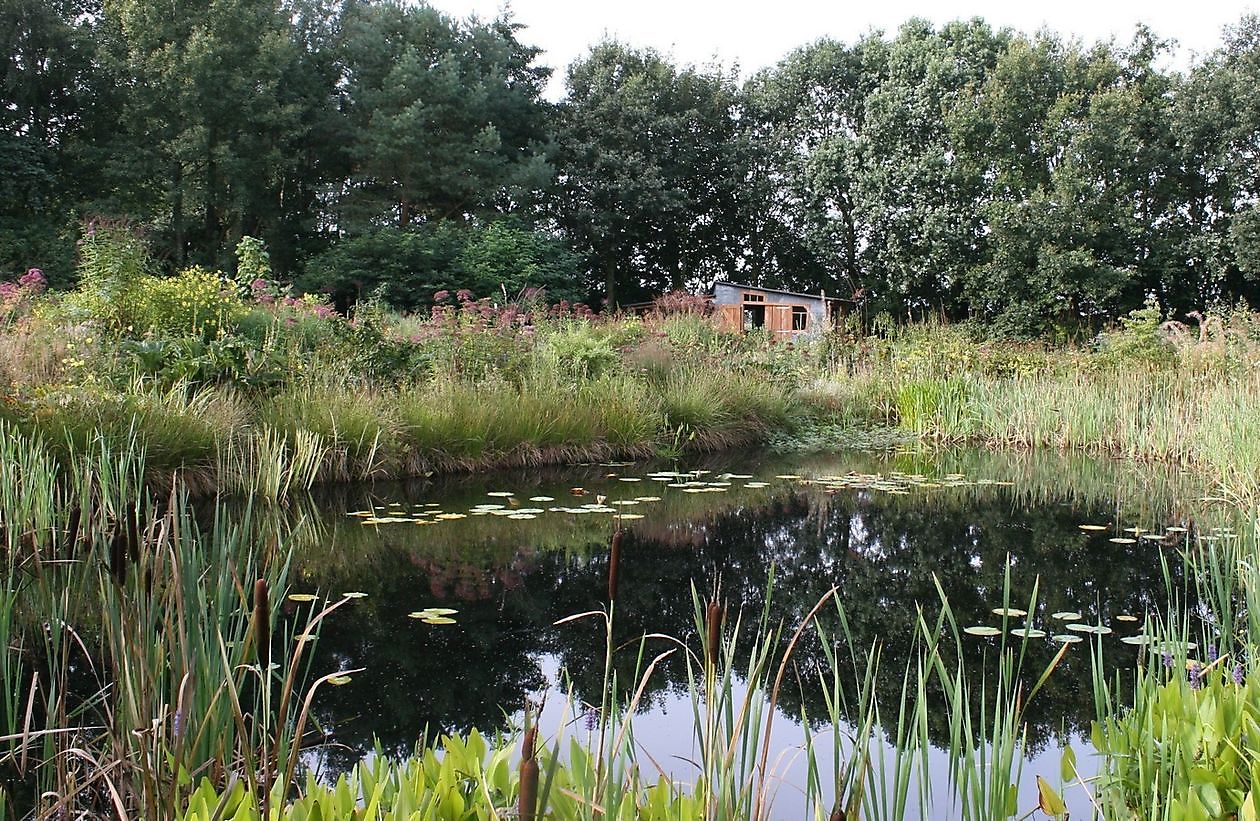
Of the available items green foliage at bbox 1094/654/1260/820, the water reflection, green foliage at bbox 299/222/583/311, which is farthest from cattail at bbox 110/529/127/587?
green foliage at bbox 299/222/583/311

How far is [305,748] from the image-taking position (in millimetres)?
2240

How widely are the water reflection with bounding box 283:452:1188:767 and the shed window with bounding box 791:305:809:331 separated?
1699 cm

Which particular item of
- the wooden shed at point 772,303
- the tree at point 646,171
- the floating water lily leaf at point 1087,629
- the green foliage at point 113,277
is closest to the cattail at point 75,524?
the floating water lily leaf at point 1087,629

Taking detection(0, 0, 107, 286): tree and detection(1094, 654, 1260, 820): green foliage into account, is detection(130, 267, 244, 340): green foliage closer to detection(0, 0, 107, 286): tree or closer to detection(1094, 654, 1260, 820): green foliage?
detection(1094, 654, 1260, 820): green foliage

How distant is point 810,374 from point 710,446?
3679 mm

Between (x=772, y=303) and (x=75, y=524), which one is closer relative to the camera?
(x=75, y=524)

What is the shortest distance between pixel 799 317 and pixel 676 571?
67.0 feet

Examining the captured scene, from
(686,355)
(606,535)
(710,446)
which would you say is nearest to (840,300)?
(686,355)

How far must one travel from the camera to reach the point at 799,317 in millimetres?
23953

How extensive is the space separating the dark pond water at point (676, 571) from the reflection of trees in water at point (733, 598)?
10mm

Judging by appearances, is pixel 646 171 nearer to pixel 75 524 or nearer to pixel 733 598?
pixel 733 598

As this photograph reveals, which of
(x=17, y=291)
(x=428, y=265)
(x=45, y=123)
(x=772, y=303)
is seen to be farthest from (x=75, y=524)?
(x=45, y=123)

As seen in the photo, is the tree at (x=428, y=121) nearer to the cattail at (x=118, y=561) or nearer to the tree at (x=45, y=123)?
the tree at (x=45, y=123)

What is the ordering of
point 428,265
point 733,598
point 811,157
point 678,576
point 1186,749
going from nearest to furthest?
point 1186,749 < point 733,598 < point 678,576 < point 428,265 < point 811,157
